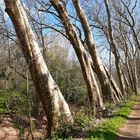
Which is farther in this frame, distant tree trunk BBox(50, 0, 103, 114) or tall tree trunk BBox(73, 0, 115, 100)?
tall tree trunk BBox(73, 0, 115, 100)

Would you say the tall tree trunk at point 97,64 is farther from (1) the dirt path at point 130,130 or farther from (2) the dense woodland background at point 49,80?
(1) the dirt path at point 130,130

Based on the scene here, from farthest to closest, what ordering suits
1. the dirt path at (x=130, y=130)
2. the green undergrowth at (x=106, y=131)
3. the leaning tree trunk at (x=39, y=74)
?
1. the dirt path at (x=130, y=130)
2. the leaning tree trunk at (x=39, y=74)
3. the green undergrowth at (x=106, y=131)

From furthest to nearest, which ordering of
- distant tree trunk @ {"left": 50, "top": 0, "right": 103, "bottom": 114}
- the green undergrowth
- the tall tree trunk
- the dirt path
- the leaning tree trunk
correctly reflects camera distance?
the tall tree trunk → distant tree trunk @ {"left": 50, "top": 0, "right": 103, "bottom": 114} → the dirt path → the leaning tree trunk → the green undergrowth

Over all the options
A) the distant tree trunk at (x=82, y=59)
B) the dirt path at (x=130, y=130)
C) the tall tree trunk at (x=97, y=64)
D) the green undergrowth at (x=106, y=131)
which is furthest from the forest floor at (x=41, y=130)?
the tall tree trunk at (x=97, y=64)

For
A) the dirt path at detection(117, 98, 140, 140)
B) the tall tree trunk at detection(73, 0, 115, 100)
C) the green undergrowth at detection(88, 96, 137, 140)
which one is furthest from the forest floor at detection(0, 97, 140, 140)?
the tall tree trunk at detection(73, 0, 115, 100)

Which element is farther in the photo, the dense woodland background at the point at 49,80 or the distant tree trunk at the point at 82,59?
the distant tree trunk at the point at 82,59

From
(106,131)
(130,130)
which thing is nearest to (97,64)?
(130,130)

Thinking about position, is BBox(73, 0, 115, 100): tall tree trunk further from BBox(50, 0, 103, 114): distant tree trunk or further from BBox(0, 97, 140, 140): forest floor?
BBox(0, 97, 140, 140): forest floor

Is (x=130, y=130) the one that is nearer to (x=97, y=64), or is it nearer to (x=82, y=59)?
(x=82, y=59)

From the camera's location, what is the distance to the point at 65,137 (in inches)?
514

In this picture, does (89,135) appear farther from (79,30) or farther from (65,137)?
(79,30)

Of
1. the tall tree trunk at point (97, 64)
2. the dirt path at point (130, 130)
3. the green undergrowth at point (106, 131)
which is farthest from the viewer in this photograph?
the tall tree trunk at point (97, 64)

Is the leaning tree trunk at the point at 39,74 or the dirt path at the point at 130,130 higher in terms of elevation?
the leaning tree trunk at the point at 39,74

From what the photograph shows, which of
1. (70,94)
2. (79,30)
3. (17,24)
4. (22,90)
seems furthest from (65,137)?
(79,30)
